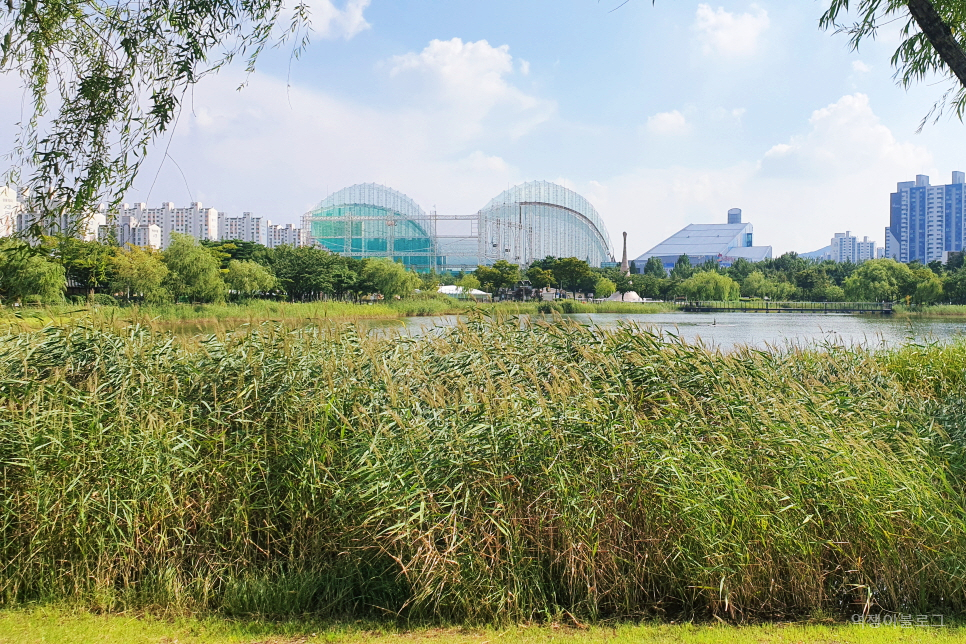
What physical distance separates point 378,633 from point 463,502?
0.85 meters

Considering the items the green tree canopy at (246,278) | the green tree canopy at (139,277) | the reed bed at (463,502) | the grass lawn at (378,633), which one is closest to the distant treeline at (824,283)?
the green tree canopy at (246,278)

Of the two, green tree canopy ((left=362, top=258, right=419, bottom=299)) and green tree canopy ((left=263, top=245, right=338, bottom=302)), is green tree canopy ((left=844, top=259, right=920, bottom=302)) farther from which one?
green tree canopy ((left=263, top=245, right=338, bottom=302))

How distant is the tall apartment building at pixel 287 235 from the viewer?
103 metres

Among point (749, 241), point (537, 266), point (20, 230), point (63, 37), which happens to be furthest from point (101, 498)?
point (749, 241)

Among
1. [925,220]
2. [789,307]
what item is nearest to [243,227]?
[789,307]

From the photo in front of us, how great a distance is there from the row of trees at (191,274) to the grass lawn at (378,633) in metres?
2.12

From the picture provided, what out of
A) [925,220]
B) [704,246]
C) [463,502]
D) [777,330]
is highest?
[925,220]

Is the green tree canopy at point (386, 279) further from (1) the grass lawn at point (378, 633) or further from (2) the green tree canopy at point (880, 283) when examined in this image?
(1) the grass lawn at point (378, 633)

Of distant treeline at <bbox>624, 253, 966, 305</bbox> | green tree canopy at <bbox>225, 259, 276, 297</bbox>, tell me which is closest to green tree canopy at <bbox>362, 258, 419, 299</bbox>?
green tree canopy at <bbox>225, 259, 276, 297</bbox>

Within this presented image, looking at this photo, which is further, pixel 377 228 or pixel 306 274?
pixel 377 228

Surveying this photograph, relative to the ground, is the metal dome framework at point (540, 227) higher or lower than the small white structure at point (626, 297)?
higher

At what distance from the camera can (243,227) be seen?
12069 centimetres

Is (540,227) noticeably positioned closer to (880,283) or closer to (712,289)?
(712,289)

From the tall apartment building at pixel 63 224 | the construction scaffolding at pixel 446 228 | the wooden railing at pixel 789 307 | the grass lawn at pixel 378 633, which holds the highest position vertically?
the construction scaffolding at pixel 446 228
